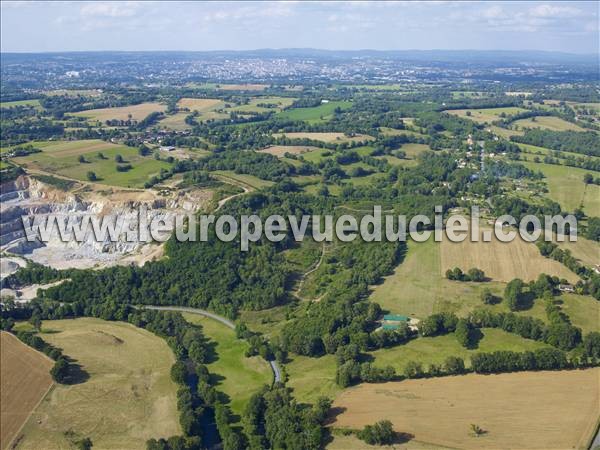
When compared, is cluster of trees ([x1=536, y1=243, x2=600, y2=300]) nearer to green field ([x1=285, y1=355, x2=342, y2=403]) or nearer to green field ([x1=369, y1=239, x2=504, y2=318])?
green field ([x1=369, y1=239, x2=504, y2=318])

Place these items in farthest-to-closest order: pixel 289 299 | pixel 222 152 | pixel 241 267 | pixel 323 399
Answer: pixel 222 152
pixel 241 267
pixel 289 299
pixel 323 399

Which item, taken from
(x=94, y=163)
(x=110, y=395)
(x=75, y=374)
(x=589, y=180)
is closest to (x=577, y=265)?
(x=589, y=180)

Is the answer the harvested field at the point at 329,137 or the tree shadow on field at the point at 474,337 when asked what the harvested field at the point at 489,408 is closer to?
the tree shadow on field at the point at 474,337

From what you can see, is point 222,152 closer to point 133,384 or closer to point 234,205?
point 234,205

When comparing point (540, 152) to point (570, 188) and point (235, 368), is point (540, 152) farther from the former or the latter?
point (235, 368)

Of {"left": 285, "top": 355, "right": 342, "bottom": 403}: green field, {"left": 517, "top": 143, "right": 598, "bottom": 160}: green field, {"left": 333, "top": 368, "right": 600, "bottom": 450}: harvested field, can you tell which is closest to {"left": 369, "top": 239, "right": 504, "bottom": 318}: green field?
{"left": 285, "top": 355, "right": 342, "bottom": 403}: green field

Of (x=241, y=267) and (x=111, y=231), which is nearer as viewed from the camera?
(x=241, y=267)

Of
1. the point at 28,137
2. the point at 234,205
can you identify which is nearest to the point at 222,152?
the point at 234,205
